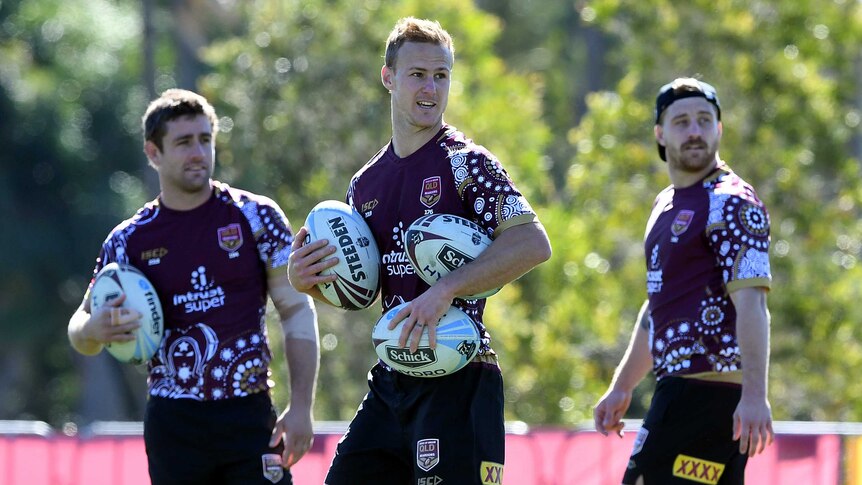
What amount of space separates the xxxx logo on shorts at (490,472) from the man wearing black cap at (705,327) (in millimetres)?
1099

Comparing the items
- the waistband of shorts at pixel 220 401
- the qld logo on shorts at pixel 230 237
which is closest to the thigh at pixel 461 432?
the waistband of shorts at pixel 220 401

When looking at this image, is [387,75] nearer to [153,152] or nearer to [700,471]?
[153,152]

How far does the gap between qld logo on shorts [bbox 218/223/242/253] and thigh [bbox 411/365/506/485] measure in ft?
5.00

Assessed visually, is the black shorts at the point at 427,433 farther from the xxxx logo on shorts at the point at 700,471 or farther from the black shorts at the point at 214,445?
the xxxx logo on shorts at the point at 700,471

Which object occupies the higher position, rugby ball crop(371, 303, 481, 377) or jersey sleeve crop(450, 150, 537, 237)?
jersey sleeve crop(450, 150, 537, 237)

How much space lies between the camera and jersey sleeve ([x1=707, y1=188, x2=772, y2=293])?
561 cm

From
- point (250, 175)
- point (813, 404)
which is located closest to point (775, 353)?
point (813, 404)

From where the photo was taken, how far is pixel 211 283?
6039mm

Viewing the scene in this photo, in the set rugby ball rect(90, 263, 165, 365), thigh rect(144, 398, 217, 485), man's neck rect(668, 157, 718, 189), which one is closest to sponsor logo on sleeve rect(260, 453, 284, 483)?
thigh rect(144, 398, 217, 485)

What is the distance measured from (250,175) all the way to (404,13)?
2.89 m

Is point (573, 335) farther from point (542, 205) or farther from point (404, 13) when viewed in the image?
point (404, 13)

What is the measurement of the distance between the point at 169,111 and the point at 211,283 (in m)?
0.83

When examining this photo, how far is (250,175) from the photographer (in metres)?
17.1

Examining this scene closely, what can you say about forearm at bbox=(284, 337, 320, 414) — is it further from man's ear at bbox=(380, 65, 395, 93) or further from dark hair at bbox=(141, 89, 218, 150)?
man's ear at bbox=(380, 65, 395, 93)
